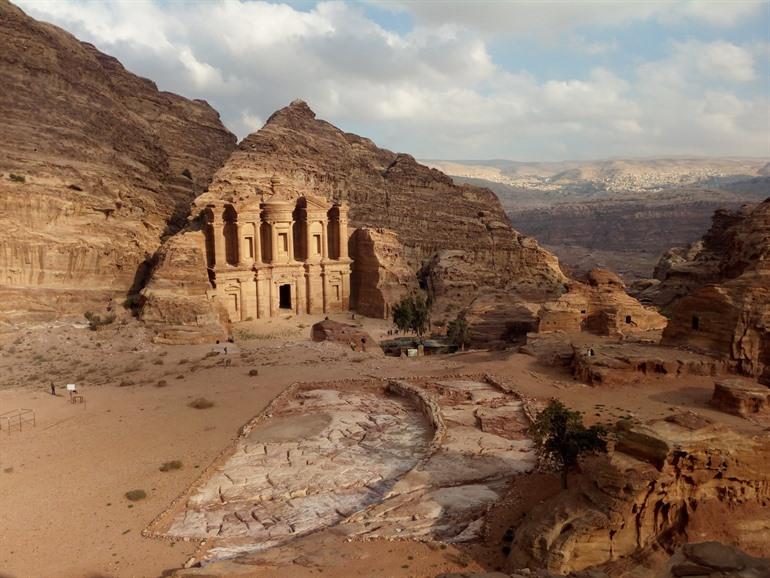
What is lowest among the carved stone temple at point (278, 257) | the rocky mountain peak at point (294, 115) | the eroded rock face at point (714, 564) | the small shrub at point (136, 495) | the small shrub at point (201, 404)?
the small shrub at point (136, 495)

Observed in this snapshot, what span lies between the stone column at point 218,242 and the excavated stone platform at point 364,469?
18.3 m

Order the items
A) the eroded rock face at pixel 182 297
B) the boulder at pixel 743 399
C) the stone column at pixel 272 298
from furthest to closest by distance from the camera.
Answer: the stone column at pixel 272 298 → the eroded rock face at pixel 182 297 → the boulder at pixel 743 399

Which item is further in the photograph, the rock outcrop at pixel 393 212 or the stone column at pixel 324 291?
the rock outcrop at pixel 393 212

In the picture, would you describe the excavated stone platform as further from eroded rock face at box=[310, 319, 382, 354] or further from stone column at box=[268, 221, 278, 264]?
stone column at box=[268, 221, 278, 264]

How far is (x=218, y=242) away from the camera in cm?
3912

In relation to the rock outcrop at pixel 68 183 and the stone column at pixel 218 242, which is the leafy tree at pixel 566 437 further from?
the rock outcrop at pixel 68 183

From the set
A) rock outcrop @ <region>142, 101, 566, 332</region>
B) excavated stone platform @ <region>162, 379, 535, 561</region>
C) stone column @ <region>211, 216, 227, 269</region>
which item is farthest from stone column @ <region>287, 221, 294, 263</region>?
excavated stone platform @ <region>162, 379, 535, 561</region>

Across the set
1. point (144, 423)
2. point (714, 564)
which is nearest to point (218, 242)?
point (144, 423)

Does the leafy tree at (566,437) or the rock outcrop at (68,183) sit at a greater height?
the rock outcrop at (68,183)

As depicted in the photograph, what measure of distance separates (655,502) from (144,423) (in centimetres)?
1668

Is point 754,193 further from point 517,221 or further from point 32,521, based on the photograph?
point 32,521

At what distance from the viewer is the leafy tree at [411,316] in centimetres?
3881

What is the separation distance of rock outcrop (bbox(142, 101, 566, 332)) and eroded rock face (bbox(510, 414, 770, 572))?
104 feet

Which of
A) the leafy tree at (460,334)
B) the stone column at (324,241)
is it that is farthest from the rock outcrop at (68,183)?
the leafy tree at (460,334)
